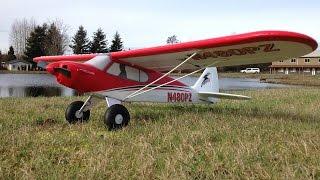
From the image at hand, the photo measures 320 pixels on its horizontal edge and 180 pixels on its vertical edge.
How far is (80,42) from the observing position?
7919cm

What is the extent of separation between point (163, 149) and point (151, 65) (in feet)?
14.8

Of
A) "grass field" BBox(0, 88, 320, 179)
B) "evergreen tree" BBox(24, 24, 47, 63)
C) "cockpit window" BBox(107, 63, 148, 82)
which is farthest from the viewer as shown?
"evergreen tree" BBox(24, 24, 47, 63)

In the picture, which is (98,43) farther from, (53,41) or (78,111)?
(78,111)

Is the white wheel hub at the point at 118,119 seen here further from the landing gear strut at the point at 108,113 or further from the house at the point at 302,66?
the house at the point at 302,66

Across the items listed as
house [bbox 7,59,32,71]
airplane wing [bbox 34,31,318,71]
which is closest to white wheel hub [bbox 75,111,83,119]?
airplane wing [bbox 34,31,318,71]

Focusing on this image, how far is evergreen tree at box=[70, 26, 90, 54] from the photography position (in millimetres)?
78488

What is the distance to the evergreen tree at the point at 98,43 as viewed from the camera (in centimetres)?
7862

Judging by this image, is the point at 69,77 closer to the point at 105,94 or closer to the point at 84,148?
the point at 105,94

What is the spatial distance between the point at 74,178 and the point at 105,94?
4.52 m

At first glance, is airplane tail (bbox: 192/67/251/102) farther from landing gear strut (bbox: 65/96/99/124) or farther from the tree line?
the tree line

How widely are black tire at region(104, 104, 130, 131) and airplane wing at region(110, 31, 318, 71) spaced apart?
65.6 inches

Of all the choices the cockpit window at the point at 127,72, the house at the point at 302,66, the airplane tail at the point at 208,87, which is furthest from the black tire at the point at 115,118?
the house at the point at 302,66

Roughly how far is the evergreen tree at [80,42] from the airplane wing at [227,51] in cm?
7053

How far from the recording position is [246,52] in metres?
8.27
